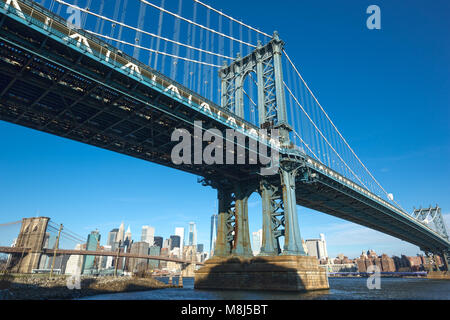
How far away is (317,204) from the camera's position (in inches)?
2309

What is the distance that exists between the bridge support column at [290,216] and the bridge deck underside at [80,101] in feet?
35.4

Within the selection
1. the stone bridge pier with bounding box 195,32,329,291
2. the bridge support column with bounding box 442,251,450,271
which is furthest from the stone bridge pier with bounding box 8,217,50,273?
the bridge support column with bounding box 442,251,450,271

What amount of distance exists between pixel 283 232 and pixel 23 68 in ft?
97.8

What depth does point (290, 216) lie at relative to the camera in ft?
113

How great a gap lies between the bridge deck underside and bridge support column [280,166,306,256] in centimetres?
1079

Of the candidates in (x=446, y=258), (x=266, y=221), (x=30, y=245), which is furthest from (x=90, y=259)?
(x=446, y=258)

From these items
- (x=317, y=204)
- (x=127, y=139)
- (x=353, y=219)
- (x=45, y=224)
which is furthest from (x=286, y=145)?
(x=45, y=224)

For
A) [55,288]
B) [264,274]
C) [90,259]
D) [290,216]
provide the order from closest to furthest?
[55,288], [264,274], [290,216], [90,259]

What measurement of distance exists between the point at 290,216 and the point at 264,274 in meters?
7.11

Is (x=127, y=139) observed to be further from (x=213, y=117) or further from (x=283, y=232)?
(x=283, y=232)

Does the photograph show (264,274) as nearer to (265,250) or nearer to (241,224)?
(265,250)

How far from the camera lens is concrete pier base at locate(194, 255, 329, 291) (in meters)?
30.4

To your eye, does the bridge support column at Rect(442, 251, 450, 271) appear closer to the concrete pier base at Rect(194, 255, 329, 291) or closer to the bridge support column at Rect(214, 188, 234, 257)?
the concrete pier base at Rect(194, 255, 329, 291)

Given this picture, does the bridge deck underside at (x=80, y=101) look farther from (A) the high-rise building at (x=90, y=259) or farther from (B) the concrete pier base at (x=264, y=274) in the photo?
(A) the high-rise building at (x=90, y=259)
